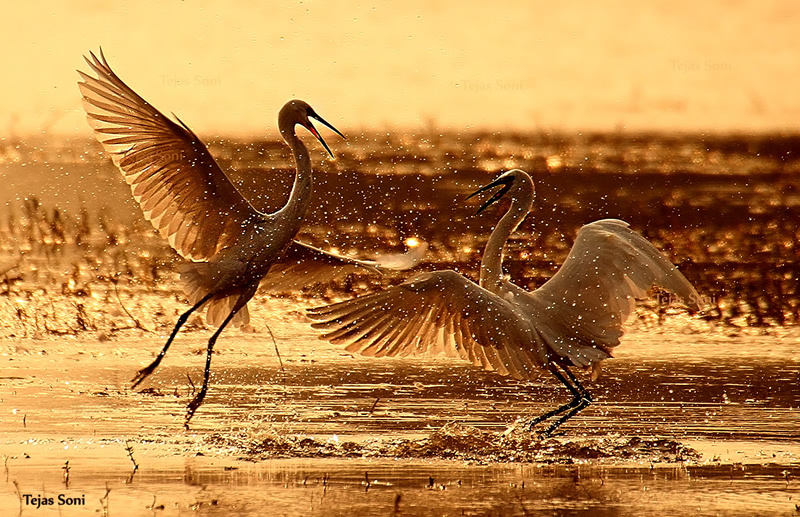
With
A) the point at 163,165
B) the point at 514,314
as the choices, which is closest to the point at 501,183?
the point at 514,314

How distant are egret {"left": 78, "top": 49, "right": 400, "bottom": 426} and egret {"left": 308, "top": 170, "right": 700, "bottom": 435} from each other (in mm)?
1126

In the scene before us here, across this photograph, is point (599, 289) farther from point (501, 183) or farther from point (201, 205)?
point (201, 205)

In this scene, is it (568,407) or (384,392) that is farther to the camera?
(384,392)

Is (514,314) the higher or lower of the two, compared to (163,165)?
lower

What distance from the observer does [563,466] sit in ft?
26.9

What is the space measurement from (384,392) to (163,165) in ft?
6.78

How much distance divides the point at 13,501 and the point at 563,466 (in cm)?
294

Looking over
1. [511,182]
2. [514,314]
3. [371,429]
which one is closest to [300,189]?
[511,182]

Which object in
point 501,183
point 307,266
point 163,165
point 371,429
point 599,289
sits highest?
point 163,165

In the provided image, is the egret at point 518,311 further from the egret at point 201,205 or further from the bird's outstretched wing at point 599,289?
the egret at point 201,205

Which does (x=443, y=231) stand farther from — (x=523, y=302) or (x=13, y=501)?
(x=13, y=501)

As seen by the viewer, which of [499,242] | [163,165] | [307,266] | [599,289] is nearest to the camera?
[599,289]

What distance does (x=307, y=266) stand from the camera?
33.5 feet

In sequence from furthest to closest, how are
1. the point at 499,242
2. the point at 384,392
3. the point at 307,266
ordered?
the point at 307,266 < the point at 384,392 < the point at 499,242
